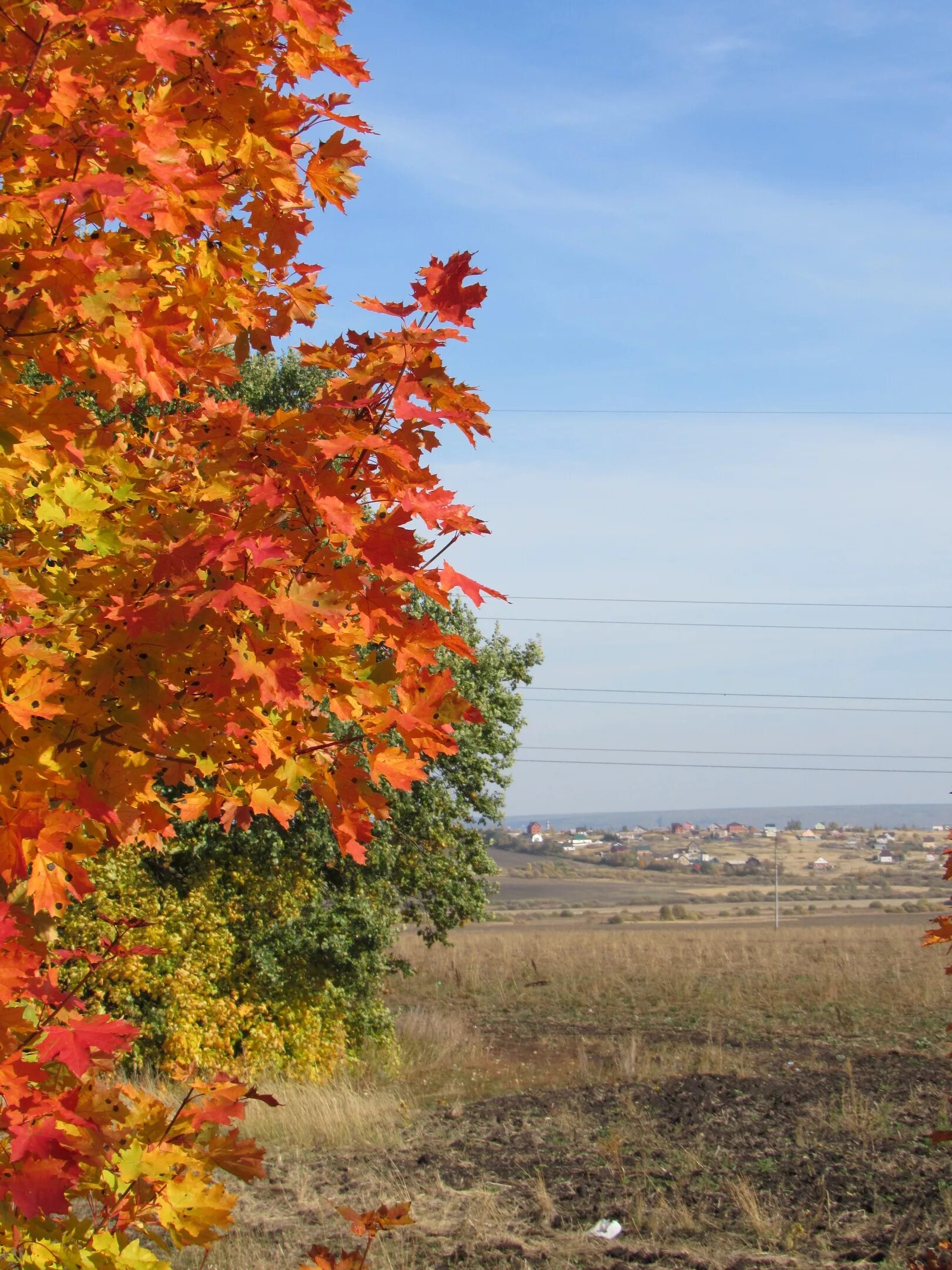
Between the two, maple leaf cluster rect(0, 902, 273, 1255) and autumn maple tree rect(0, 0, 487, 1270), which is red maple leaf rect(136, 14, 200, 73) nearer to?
autumn maple tree rect(0, 0, 487, 1270)

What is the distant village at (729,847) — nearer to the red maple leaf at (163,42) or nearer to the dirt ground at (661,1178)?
the dirt ground at (661,1178)

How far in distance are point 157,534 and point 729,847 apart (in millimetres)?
165914

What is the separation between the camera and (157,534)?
219cm

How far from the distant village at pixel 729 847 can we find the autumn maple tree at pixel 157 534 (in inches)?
4029

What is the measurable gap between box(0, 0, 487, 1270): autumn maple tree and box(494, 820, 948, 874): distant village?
10234cm

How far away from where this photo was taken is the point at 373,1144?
9422mm

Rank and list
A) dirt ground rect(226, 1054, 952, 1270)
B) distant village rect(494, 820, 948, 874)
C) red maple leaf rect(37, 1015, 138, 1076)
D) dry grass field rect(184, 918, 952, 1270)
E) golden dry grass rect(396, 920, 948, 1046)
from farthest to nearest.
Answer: distant village rect(494, 820, 948, 874), golden dry grass rect(396, 920, 948, 1046), dry grass field rect(184, 918, 952, 1270), dirt ground rect(226, 1054, 952, 1270), red maple leaf rect(37, 1015, 138, 1076)

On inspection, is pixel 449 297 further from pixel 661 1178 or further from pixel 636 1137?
pixel 636 1137

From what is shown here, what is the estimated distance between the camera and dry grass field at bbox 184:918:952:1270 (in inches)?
265

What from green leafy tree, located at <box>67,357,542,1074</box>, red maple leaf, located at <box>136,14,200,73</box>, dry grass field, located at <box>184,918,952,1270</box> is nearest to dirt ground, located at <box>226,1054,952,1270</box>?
dry grass field, located at <box>184,918,952,1270</box>

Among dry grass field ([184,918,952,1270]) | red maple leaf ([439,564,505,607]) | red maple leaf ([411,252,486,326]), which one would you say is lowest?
dry grass field ([184,918,952,1270])

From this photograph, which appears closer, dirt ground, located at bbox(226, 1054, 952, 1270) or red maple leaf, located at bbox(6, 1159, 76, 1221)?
red maple leaf, located at bbox(6, 1159, 76, 1221)

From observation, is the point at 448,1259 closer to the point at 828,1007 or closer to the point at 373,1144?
the point at 373,1144

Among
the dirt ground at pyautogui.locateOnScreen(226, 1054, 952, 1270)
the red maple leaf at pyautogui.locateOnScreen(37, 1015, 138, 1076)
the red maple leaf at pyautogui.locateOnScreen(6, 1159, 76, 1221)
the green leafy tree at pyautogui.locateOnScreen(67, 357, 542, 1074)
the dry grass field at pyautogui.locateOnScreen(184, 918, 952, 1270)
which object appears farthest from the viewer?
the green leafy tree at pyautogui.locateOnScreen(67, 357, 542, 1074)
